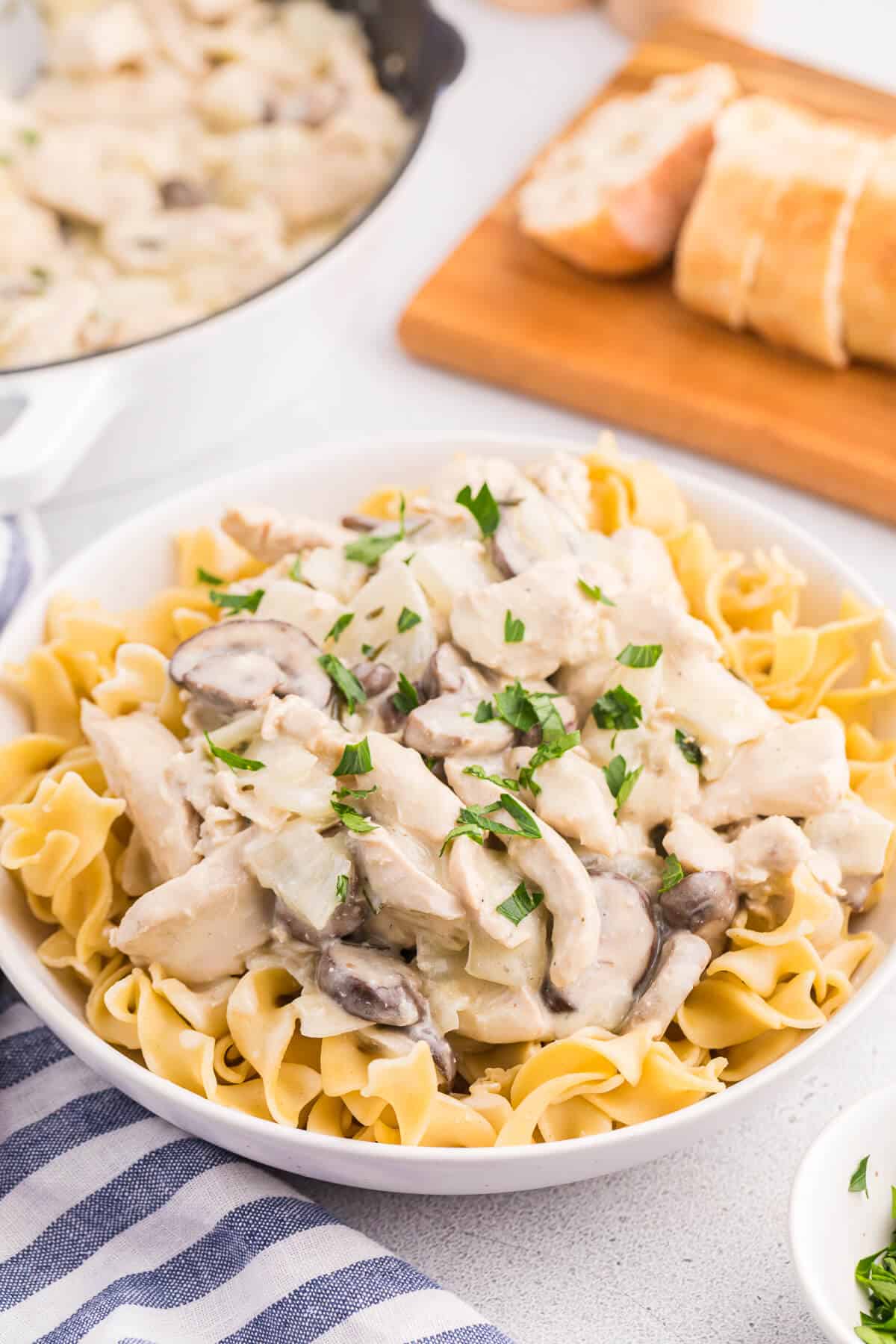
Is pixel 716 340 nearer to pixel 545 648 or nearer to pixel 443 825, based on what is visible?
pixel 545 648

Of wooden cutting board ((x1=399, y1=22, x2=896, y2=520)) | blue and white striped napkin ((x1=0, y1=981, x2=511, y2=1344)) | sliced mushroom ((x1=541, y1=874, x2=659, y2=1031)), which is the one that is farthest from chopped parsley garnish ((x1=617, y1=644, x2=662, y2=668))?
wooden cutting board ((x1=399, y1=22, x2=896, y2=520))

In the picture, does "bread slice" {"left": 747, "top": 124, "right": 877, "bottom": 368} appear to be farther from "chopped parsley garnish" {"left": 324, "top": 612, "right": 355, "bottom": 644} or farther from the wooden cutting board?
"chopped parsley garnish" {"left": 324, "top": 612, "right": 355, "bottom": 644}

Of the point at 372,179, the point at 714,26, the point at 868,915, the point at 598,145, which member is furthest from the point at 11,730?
the point at 714,26

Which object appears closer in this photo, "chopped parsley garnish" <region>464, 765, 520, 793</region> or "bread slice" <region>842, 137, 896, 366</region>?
"chopped parsley garnish" <region>464, 765, 520, 793</region>

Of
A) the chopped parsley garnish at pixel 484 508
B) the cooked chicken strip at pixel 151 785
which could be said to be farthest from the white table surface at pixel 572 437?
the chopped parsley garnish at pixel 484 508

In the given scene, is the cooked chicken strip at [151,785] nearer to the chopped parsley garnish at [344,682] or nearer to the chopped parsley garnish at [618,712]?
the chopped parsley garnish at [344,682]

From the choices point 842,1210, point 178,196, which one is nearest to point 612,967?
point 842,1210

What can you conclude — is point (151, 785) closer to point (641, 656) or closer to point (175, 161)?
point (641, 656)
